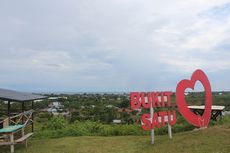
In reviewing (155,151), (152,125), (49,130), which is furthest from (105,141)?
(49,130)

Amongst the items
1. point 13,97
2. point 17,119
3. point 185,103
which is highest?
point 13,97

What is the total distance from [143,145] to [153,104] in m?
1.30

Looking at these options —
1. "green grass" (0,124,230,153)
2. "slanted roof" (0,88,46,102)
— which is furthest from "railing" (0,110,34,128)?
"green grass" (0,124,230,153)

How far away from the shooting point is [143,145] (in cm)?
790

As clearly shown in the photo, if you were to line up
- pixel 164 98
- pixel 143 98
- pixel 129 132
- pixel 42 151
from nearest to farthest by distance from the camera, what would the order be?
pixel 42 151 → pixel 143 98 → pixel 164 98 → pixel 129 132

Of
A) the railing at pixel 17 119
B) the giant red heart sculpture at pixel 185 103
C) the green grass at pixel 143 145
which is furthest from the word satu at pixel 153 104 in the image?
the railing at pixel 17 119

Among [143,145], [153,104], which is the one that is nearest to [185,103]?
[153,104]

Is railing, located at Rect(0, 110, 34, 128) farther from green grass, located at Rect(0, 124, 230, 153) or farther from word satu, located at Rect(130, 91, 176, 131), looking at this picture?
word satu, located at Rect(130, 91, 176, 131)

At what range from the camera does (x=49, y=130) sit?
10.9 meters

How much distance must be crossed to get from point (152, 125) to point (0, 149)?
465 cm

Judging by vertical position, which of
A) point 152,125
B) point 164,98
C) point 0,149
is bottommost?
point 0,149

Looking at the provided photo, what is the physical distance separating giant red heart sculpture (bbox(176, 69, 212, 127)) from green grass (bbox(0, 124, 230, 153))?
82cm

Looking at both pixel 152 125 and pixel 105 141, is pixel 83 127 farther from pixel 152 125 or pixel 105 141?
Answer: pixel 152 125

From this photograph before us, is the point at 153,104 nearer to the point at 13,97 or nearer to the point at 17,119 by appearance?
the point at 13,97
